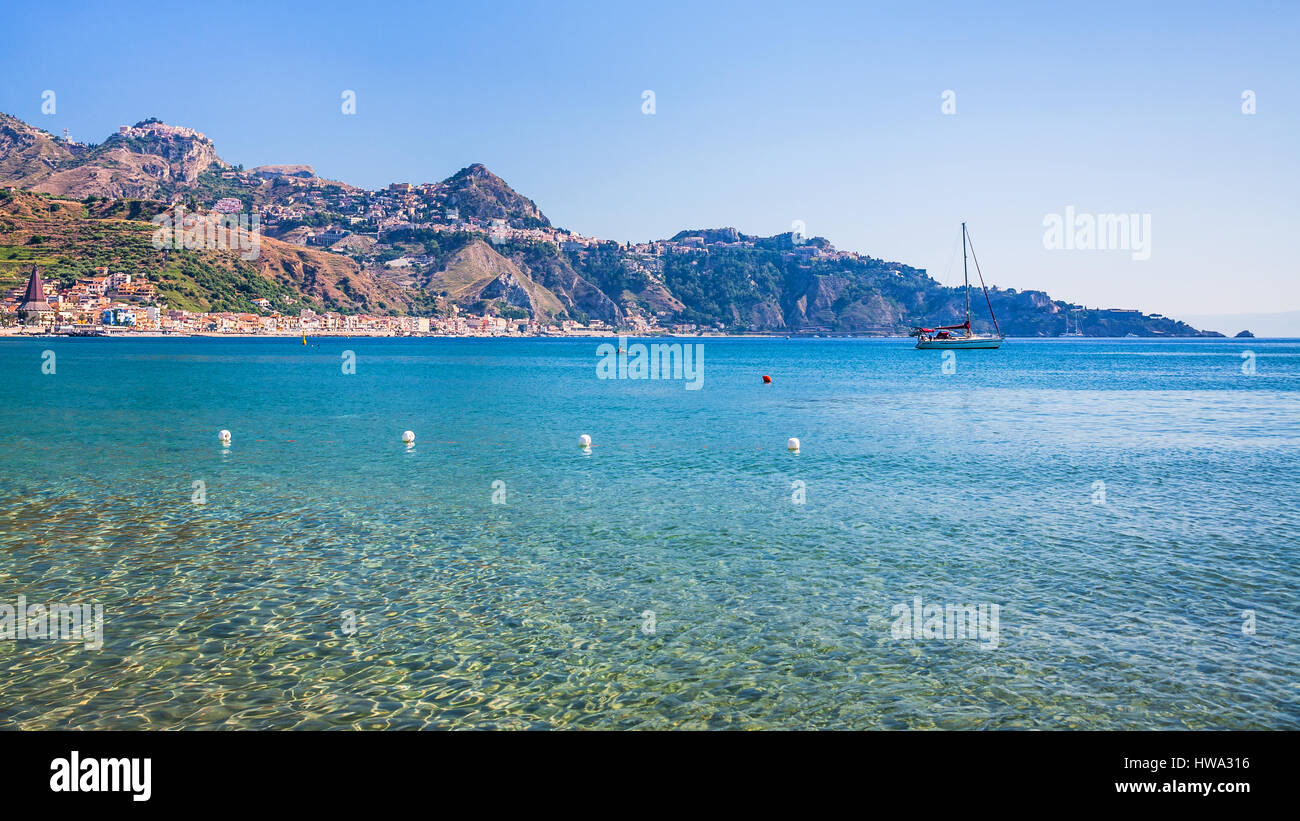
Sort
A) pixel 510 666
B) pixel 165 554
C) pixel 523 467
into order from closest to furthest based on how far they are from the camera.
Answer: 1. pixel 510 666
2. pixel 165 554
3. pixel 523 467

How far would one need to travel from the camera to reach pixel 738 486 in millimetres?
25188

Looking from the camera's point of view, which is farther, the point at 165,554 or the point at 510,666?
the point at 165,554

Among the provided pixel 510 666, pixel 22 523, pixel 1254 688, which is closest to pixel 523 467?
pixel 22 523

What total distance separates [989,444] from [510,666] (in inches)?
1227

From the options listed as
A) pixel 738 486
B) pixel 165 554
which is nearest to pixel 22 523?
pixel 165 554

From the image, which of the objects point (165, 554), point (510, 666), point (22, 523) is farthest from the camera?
point (22, 523)

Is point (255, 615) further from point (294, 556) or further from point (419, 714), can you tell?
point (419, 714)

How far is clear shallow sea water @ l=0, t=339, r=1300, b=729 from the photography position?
9.94 m

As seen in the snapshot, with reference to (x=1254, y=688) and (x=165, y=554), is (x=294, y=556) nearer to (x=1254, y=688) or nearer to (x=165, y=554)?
(x=165, y=554)

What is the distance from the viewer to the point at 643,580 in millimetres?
15047

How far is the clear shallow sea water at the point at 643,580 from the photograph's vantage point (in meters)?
9.94

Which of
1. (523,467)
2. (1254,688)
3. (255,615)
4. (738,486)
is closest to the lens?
(1254,688)
